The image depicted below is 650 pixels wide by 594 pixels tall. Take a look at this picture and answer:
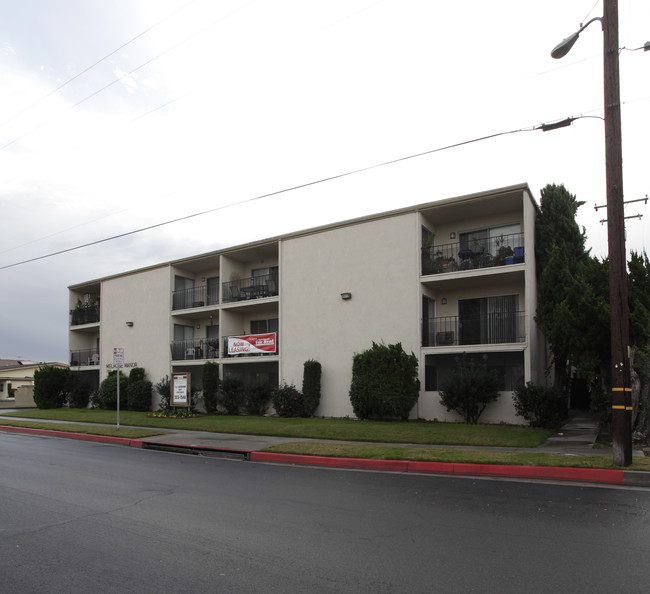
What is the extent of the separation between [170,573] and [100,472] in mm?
6991

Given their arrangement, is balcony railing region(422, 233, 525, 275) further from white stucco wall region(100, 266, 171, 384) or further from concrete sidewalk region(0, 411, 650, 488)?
white stucco wall region(100, 266, 171, 384)

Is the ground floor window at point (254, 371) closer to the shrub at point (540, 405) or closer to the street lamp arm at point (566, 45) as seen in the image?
the shrub at point (540, 405)

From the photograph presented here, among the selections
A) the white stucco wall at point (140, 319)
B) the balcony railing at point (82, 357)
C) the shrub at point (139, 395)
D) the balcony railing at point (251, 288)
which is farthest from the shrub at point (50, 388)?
the balcony railing at point (251, 288)

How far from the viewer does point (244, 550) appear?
5.65 m

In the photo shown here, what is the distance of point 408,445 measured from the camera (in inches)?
551

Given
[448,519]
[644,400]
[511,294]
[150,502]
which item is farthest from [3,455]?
[511,294]

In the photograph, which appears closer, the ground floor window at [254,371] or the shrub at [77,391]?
the ground floor window at [254,371]

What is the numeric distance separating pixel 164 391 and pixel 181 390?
11.3 ft

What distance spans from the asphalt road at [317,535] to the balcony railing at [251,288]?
17212 millimetres

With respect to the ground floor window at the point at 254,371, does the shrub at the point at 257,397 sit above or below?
below

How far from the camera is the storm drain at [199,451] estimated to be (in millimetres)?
13736

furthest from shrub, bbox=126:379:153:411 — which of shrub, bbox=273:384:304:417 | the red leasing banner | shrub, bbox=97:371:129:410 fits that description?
shrub, bbox=273:384:304:417

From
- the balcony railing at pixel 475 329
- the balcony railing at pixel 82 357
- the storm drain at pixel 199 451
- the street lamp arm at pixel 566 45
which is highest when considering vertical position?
the street lamp arm at pixel 566 45

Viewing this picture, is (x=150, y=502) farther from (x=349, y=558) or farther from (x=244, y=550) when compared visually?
(x=349, y=558)
